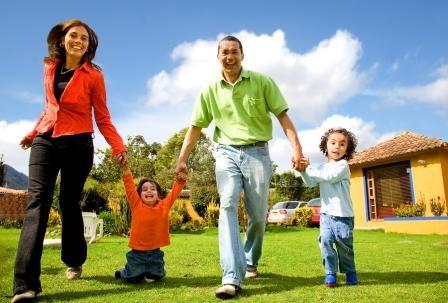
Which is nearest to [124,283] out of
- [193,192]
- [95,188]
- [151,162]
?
[95,188]

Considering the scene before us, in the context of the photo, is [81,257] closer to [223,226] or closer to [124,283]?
[124,283]

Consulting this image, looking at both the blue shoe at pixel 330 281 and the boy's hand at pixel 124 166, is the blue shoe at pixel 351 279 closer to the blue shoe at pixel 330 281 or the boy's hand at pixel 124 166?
the blue shoe at pixel 330 281

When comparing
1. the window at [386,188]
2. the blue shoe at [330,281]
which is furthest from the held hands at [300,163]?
the window at [386,188]

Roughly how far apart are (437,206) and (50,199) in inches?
647

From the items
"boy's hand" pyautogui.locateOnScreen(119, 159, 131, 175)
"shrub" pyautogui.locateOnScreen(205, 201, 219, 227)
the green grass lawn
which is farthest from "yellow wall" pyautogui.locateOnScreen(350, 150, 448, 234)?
"boy's hand" pyautogui.locateOnScreen(119, 159, 131, 175)

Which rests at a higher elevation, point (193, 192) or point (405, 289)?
point (193, 192)

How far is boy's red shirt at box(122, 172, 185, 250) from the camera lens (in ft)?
13.8

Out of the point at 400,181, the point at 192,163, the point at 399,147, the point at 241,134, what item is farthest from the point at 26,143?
the point at 192,163

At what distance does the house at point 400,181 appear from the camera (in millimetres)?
16078

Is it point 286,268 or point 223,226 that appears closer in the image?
point 223,226

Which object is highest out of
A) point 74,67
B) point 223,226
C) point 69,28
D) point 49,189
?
point 69,28

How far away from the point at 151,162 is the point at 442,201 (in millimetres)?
34018

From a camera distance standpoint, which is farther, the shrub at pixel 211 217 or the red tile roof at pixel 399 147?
the shrub at pixel 211 217

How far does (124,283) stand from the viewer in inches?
158
